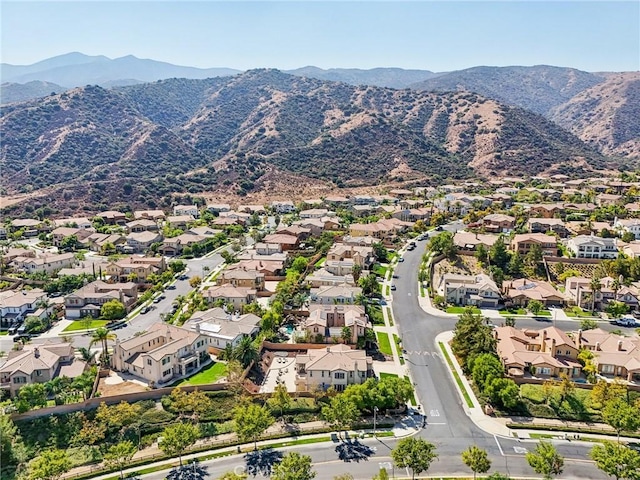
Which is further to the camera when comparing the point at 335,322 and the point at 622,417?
the point at 335,322

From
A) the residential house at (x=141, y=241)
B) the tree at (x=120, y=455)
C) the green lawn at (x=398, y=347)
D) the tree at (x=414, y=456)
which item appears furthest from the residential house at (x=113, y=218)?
the tree at (x=414, y=456)

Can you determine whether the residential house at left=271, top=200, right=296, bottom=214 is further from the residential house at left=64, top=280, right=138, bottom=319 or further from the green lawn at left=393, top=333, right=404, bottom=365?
the green lawn at left=393, top=333, right=404, bottom=365

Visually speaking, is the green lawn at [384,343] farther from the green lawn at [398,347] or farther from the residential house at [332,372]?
the residential house at [332,372]

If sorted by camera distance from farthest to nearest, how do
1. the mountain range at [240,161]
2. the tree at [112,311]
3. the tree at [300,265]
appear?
the mountain range at [240,161] < the tree at [300,265] < the tree at [112,311]

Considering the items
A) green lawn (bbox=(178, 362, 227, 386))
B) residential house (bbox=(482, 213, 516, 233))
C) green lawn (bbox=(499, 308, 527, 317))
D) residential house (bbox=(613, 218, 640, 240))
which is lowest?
green lawn (bbox=(178, 362, 227, 386))

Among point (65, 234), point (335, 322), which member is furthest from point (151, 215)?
point (335, 322)

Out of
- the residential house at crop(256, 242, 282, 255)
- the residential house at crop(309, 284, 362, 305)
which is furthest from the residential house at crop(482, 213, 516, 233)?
the residential house at crop(256, 242, 282, 255)

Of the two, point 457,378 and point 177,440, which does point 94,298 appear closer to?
point 177,440
